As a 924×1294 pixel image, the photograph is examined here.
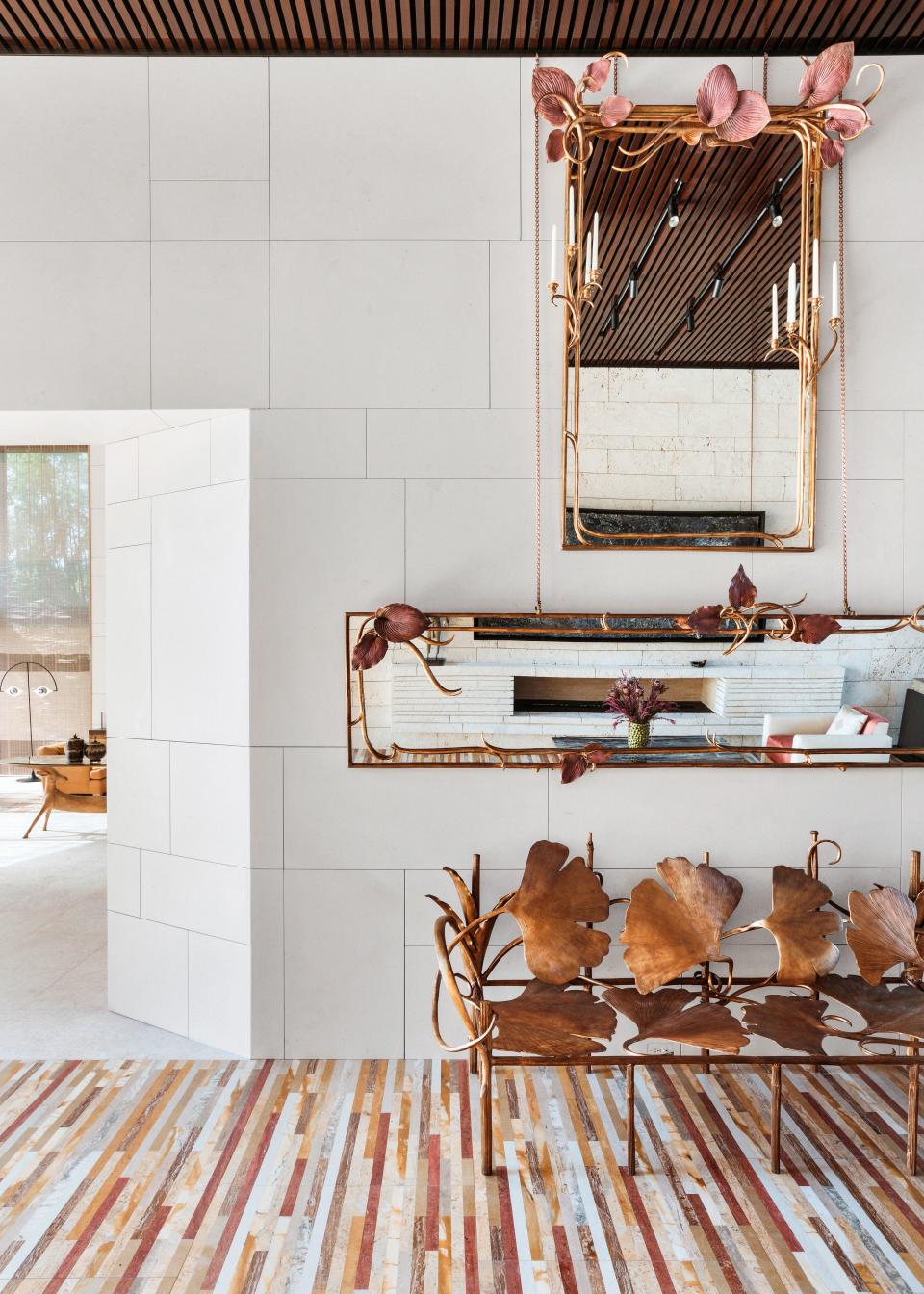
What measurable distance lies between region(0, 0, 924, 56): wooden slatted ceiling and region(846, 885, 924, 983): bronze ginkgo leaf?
2.43 meters

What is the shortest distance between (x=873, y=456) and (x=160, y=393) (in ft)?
6.94

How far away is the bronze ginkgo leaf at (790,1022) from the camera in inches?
79.1

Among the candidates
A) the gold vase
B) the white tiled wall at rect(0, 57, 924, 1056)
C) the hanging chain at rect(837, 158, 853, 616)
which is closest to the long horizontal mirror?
the gold vase

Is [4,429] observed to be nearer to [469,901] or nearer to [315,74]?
[315,74]

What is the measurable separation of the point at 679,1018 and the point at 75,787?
14.0ft

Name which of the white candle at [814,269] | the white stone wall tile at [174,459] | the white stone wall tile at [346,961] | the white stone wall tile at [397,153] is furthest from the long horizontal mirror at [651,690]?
the white stone wall tile at [397,153]

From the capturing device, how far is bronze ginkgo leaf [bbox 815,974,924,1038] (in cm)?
204

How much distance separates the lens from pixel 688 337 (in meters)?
2.51

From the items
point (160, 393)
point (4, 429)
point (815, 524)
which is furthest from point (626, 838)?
point (4, 429)

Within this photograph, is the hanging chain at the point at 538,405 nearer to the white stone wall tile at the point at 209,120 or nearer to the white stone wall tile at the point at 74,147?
the white stone wall tile at the point at 209,120

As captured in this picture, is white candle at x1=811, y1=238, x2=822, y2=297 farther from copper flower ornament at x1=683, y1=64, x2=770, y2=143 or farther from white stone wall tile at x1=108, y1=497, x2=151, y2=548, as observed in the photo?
white stone wall tile at x1=108, y1=497, x2=151, y2=548

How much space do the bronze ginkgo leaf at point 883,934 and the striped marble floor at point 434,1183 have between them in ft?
1.34

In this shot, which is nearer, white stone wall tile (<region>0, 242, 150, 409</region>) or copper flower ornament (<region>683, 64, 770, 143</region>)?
copper flower ornament (<region>683, 64, 770, 143</region>)

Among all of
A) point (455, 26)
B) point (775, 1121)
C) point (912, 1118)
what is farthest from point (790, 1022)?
point (455, 26)
